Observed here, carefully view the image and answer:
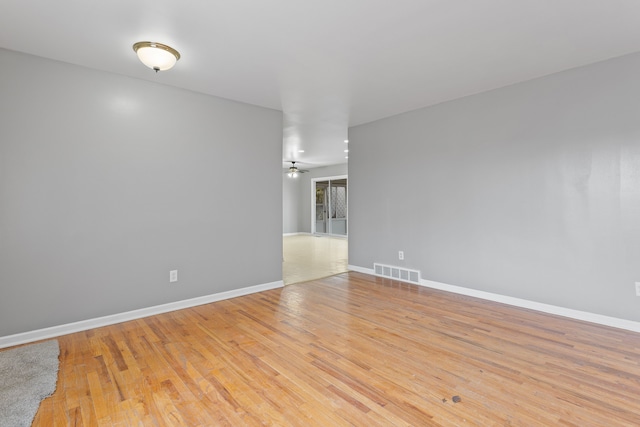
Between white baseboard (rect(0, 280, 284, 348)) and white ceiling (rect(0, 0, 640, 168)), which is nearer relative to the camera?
white ceiling (rect(0, 0, 640, 168))

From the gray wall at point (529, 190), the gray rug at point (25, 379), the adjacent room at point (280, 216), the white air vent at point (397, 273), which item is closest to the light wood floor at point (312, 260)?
the white air vent at point (397, 273)

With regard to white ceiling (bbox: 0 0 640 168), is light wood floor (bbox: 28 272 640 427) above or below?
below

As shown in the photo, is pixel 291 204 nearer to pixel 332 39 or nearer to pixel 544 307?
pixel 544 307

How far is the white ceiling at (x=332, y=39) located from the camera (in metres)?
2.07

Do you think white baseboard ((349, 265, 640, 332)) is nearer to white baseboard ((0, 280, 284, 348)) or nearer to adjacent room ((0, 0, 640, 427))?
adjacent room ((0, 0, 640, 427))

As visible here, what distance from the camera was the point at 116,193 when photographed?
3.03 meters

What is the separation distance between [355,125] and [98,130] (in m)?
3.57

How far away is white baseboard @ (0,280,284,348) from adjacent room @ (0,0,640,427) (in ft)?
0.06

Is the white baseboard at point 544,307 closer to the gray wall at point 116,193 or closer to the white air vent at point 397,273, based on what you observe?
the white air vent at point 397,273

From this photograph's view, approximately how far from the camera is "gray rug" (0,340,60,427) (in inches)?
66.2

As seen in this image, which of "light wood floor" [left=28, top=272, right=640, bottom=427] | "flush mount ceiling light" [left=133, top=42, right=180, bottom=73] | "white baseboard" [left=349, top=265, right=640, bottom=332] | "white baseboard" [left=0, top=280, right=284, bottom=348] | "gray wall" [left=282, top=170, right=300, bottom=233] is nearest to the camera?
"light wood floor" [left=28, top=272, right=640, bottom=427]

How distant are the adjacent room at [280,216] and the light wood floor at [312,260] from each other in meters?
0.87

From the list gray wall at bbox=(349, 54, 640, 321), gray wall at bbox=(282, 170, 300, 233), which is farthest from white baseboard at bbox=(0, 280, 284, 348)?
gray wall at bbox=(282, 170, 300, 233)

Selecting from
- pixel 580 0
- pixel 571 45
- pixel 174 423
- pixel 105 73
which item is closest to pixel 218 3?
pixel 105 73
